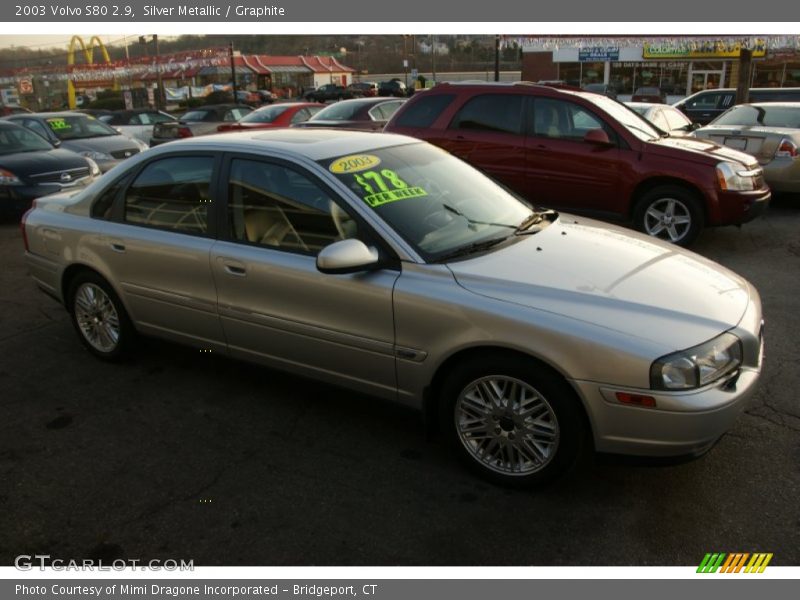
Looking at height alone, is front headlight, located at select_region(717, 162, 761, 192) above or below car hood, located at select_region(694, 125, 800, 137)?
below

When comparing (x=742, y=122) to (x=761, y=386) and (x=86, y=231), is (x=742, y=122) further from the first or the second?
(x=86, y=231)

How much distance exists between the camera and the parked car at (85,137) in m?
11.8

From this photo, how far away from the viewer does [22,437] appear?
3762mm

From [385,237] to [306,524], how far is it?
141cm

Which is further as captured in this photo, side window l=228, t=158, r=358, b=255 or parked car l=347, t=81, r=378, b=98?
parked car l=347, t=81, r=378, b=98

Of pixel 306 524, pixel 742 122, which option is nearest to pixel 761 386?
pixel 306 524

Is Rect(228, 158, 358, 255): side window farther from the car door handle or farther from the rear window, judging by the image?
the rear window

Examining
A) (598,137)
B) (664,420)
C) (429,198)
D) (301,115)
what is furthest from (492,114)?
(301,115)

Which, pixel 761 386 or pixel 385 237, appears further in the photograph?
pixel 761 386

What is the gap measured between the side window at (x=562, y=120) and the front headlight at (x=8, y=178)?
23.7 ft

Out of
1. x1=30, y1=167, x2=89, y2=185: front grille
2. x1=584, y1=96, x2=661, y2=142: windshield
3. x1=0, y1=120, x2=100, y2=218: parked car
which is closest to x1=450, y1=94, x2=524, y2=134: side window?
x1=584, y1=96, x2=661, y2=142: windshield

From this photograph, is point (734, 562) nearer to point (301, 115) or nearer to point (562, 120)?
point (562, 120)

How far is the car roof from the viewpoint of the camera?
148 inches

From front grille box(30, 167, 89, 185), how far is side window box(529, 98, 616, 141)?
679 centimetres
